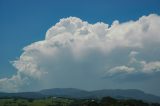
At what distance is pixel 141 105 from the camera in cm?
18325

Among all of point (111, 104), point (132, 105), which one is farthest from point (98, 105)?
point (132, 105)

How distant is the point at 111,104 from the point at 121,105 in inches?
248

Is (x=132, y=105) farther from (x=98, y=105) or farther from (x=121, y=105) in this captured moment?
(x=98, y=105)

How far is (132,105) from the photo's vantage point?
16900cm

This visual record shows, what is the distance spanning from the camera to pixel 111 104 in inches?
6501

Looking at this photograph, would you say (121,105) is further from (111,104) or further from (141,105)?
(141,105)

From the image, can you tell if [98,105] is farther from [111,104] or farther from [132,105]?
[132,105]

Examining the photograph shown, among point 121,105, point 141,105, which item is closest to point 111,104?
point 121,105

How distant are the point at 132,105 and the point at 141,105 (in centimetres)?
1665

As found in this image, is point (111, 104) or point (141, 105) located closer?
point (111, 104)

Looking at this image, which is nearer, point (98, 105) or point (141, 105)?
point (98, 105)

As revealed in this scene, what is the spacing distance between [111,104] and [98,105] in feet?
26.7

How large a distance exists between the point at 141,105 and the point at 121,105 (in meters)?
27.1

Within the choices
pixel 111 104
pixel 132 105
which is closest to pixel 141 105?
pixel 132 105
